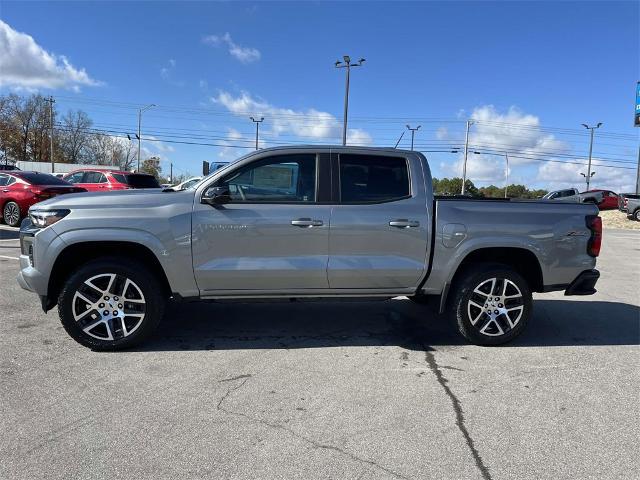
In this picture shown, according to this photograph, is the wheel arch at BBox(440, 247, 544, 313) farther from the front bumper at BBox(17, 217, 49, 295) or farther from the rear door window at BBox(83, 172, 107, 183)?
the rear door window at BBox(83, 172, 107, 183)

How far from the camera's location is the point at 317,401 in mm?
3545

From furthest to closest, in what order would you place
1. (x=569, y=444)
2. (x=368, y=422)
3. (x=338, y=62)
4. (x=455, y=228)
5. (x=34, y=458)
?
(x=338, y=62) → (x=455, y=228) → (x=368, y=422) → (x=569, y=444) → (x=34, y=458)

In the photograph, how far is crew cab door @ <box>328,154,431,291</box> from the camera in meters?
4.57

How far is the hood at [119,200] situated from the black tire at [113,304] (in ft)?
1.64

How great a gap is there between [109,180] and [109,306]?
14402 mm

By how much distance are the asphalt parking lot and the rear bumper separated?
57cm

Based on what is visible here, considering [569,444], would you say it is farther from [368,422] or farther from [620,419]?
[368,422]

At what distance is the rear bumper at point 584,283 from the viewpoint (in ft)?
16.2

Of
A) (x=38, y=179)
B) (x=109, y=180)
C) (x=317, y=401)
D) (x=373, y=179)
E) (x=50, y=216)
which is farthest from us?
(x=109, y=180)

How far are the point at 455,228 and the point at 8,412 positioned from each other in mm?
3897

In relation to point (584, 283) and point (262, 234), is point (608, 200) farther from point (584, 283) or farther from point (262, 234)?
point (262, 234)

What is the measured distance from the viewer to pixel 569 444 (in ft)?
9.94

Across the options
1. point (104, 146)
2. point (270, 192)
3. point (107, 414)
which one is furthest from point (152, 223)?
point (104, 146)

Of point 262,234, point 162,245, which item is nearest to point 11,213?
point 162,245
